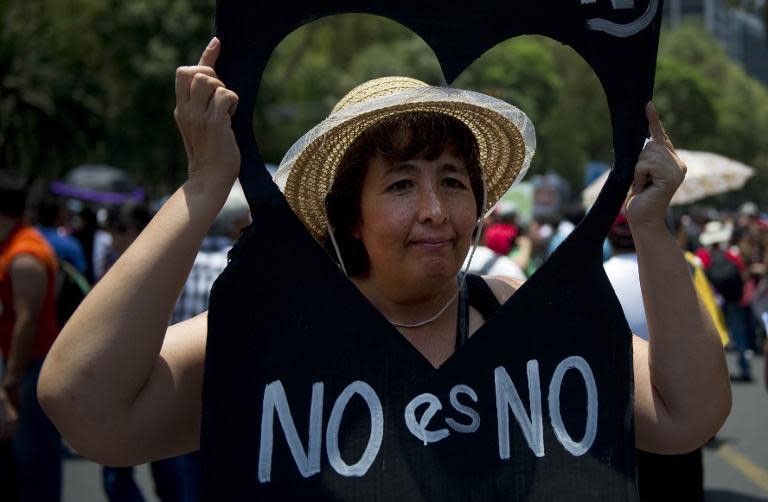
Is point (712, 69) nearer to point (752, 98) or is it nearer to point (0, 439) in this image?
point (752, 98)

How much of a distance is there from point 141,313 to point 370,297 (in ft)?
1.78

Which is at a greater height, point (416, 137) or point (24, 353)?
point (416, 137)

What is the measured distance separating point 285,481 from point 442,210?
54cm

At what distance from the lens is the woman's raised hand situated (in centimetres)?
189

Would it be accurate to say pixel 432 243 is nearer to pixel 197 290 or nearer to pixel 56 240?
pixel 197 290

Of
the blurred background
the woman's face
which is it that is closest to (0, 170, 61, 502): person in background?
the blurred background

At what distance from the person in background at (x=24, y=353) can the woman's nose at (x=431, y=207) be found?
360cm

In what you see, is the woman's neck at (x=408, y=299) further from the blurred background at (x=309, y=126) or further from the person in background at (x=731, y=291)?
the person in background at (x=731, y=291)

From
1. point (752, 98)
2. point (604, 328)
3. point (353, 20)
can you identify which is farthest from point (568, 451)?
point (752, 98)

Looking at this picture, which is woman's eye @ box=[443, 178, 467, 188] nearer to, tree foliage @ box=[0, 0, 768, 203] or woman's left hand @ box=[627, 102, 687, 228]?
woman's left hand @ box=[627, 102, 687, 228]

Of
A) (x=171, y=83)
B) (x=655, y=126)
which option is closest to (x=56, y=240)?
(x=655, y=126)

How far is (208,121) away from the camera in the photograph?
189cm

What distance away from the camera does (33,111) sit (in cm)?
2356

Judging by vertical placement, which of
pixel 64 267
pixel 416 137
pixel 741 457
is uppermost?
pixel 416 137
